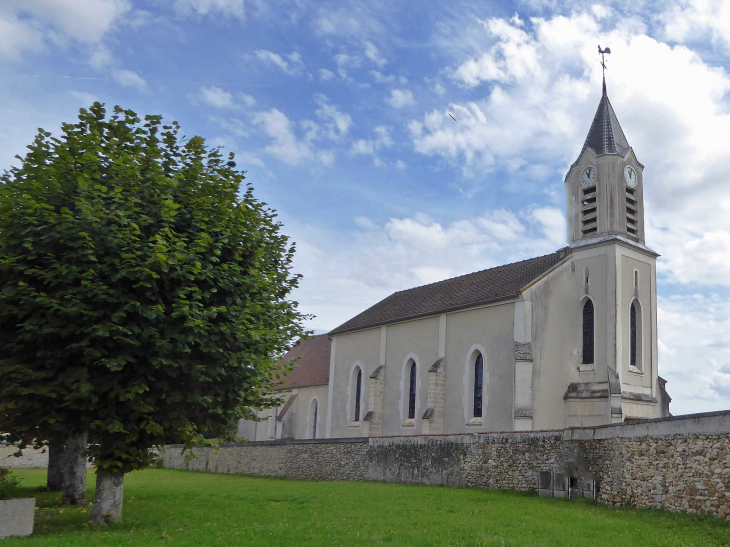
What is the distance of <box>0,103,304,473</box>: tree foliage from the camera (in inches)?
496

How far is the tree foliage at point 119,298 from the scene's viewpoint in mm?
12602

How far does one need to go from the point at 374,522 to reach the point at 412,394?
2137 cm

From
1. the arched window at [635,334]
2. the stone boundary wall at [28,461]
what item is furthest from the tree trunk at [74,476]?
the stone boundary wall at [28,461]

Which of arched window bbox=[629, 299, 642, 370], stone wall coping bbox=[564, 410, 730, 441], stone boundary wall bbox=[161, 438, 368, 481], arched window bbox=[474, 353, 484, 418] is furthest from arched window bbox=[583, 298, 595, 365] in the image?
stone wall coping bbox=[564, 410, 730, 441]

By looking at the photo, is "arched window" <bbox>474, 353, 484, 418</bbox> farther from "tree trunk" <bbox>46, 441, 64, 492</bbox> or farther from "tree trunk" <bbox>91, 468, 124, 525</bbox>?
"tree trunk" <bbox>91, 468, 124, 525</bbox>

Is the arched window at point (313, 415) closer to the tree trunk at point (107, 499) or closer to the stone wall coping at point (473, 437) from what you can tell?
the stone wall coping at point (473, 437)

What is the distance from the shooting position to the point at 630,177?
31.7 metres

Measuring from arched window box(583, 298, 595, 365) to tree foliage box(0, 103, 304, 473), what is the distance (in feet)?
63.5

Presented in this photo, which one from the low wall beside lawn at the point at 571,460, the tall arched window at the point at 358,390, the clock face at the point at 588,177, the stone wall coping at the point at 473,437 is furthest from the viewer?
the tall arched window at the point at 358,390

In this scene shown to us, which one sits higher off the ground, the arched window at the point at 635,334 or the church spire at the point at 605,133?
the church spire at the point at 605,133

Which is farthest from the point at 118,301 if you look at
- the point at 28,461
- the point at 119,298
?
the point at 28,461

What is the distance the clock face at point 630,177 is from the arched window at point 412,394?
14057 mm

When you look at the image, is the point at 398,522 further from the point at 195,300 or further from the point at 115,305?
the point at 115,305

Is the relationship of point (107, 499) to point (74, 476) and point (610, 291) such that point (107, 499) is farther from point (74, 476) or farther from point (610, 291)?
point (610, 291)
